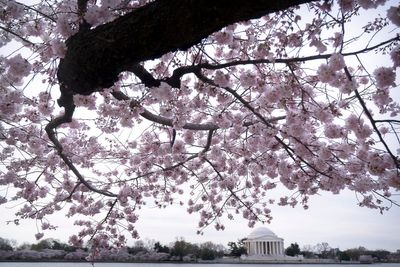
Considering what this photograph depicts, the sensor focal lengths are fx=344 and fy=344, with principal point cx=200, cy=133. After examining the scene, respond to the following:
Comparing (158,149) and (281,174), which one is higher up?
(158,149)

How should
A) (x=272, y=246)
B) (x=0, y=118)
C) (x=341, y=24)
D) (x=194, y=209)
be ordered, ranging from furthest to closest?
(x=272, y=246)
(x=194, y=209)
(x=0, y=118)
(x=341, y=24)

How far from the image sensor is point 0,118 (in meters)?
5.03

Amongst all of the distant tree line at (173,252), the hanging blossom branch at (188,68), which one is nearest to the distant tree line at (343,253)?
the distant tree line at (173,252)

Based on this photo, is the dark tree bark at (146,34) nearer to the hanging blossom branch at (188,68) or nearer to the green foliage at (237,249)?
the hanging blossom branch at (188,68)

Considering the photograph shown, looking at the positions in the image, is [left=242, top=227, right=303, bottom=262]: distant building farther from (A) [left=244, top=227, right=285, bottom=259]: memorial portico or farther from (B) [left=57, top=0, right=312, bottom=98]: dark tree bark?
(B) [left=57, top=0, right=312, bottom=98]: dark tree bark

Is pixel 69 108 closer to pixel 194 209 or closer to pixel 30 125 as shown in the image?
pixel 30 125

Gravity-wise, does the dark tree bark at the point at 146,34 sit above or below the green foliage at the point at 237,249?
above

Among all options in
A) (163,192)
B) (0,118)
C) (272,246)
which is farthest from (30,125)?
(272,246)

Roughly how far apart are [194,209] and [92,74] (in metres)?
6.80

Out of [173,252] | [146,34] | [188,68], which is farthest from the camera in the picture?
[173,252]

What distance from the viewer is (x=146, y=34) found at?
8.83 ft

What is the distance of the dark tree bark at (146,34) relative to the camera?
2.45m

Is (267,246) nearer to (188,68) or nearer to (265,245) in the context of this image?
(265,245)

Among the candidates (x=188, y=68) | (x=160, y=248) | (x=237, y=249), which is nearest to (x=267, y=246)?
(x=237, y=249)
